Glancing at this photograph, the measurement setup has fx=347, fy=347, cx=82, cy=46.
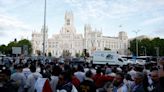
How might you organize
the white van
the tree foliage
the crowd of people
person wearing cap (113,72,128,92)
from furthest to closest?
the tree foliage → the white van → person wearing cap (113,72,128,92) → the crowd of people

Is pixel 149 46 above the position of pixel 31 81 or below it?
above

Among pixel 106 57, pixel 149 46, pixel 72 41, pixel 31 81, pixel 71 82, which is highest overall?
pixel 72 41

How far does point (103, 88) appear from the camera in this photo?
37.4ft

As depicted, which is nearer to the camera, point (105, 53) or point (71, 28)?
point (105, 53)

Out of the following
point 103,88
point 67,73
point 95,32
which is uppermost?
point 95,32

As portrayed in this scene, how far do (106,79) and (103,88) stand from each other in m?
0.68

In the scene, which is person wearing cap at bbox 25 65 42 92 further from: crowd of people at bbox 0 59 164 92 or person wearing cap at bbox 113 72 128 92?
person wearing cap at bbox 113 72 128 92

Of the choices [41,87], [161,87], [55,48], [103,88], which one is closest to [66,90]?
[41,87]

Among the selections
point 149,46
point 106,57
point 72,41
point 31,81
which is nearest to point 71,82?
point 31,81

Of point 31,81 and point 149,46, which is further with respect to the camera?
point 149,46

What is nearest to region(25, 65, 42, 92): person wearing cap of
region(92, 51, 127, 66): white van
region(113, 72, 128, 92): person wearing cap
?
region(113, 72, 128, 92): person wearing cap

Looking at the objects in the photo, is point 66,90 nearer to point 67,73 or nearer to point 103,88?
point 67,73

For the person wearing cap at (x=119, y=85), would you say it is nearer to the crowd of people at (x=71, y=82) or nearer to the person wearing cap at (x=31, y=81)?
the crowd of people at (x=71, y=82)

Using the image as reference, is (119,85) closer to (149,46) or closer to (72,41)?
(149,46)
